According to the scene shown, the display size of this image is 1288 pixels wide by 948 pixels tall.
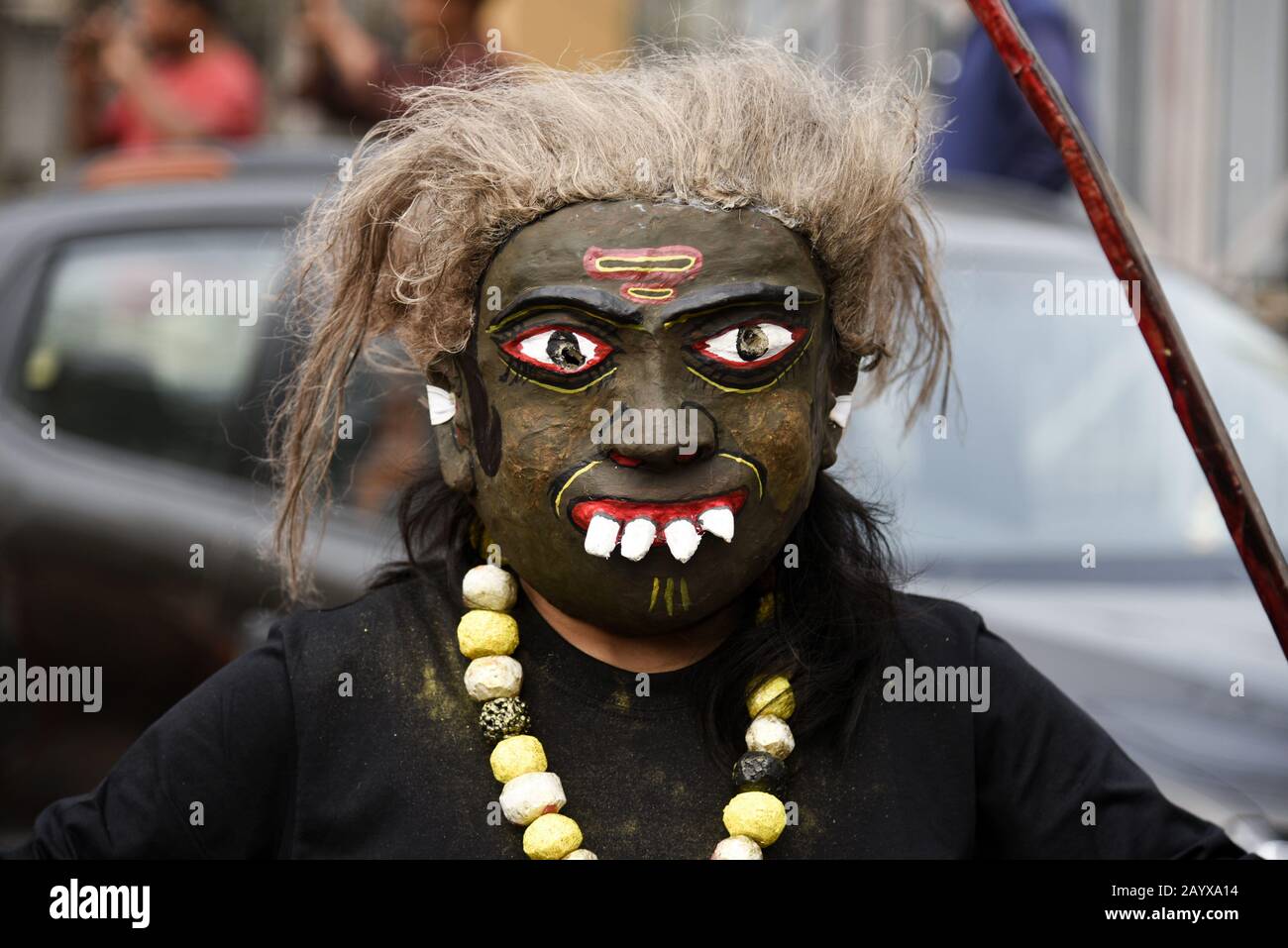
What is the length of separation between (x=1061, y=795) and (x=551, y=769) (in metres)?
0.67

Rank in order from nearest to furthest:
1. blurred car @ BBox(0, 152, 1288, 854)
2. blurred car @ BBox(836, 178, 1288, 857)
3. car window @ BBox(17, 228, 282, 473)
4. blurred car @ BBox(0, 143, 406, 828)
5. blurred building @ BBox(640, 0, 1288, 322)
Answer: blurred car @ BBox(836, 178, 1288, 857)
blurred car @ BBox(0, 152, 1288, 854)
blurred car @ BBox(0, 143, 406, 828)
car window @ BBox(17, 228, 282, 473)
blurred building @ BBox(640, 0, 1288, 322)

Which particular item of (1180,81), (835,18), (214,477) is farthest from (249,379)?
(835,18)

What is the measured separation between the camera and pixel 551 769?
2.19 metres

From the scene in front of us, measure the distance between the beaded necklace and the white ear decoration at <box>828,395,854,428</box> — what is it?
366 mm

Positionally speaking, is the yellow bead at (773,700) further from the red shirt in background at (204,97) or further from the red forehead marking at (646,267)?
the red shirt in background at (204,97)

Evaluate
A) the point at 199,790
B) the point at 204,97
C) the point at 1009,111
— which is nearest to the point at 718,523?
the point at 199,790

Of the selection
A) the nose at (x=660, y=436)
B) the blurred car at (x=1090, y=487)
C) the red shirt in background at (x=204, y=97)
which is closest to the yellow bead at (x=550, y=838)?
the nose at (x=660, y=436)

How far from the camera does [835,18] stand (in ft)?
45.3

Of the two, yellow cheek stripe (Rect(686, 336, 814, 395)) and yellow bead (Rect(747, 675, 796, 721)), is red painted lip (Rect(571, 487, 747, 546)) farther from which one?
yellow bead (Rect(747, 675, 796, 721))

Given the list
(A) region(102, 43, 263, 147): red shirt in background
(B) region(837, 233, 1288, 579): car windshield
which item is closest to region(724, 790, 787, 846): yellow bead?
(B) region(837, 233, 1288, 579): car windshield

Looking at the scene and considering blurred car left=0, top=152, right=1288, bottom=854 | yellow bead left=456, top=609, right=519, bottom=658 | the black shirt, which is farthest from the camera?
blurred car left=0, top=152, right=1288, bottom=854

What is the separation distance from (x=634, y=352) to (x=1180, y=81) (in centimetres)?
681

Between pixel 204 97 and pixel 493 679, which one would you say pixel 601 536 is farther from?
pixel 204 97

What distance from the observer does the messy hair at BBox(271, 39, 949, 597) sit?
7.02ft
